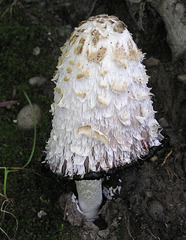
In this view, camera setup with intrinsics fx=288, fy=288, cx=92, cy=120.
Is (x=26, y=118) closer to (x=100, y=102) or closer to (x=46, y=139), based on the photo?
(x=46, y=139)

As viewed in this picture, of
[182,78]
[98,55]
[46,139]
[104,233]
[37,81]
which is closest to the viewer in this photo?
[98,55]

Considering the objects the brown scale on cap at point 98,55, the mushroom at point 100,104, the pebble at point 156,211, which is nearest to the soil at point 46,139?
the pebble at point 156,211

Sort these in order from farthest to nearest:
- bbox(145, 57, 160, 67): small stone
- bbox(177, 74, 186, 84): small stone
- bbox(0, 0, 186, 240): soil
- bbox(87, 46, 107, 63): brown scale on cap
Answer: bbox(145, 57, 160, 67): small stone < bbox(177, 74, 186, 84): small stone < bbox(0, 0, 186, 240): soil < bbox(87, 46, 107, 63): brown scale on cap

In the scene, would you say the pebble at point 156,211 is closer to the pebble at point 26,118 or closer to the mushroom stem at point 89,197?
the mushroom stem at point 89,197

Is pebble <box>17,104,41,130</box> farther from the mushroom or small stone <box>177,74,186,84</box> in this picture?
small stone <box>177,74,186,84</box>

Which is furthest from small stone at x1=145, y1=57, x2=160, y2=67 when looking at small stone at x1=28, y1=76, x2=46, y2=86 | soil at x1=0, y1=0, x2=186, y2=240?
small stone at x1=28, y1=76, x2=46, y2=86

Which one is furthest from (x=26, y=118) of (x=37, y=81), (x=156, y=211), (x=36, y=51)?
(x=156, y=211)

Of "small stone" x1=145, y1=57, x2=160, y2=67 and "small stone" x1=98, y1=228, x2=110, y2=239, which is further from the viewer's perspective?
"small stone" x1=145, y1=57, x2=160, y2=67
